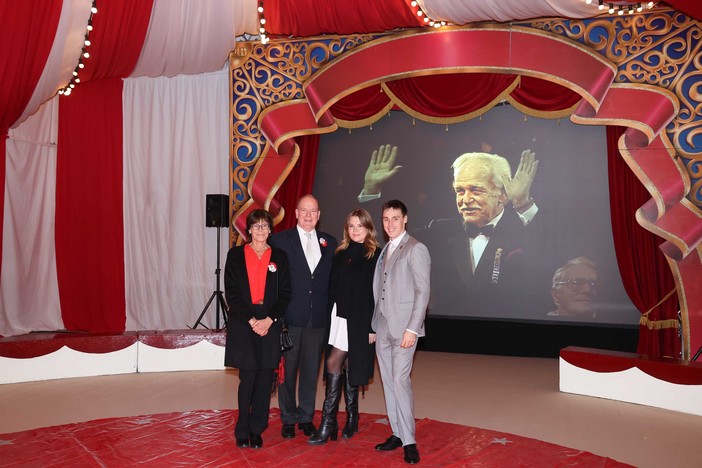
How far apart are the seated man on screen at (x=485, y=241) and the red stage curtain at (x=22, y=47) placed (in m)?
4.27

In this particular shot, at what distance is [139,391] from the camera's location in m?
5.05

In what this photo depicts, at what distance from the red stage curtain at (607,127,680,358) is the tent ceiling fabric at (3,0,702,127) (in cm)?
172

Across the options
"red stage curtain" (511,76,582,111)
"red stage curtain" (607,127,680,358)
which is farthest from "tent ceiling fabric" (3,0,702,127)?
"red stage curtain" (607,127,680,358)

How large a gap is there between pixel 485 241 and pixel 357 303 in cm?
385

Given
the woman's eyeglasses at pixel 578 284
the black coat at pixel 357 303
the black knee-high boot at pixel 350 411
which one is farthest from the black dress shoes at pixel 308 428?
→ the woman's eyeglasses at pixel 578 284

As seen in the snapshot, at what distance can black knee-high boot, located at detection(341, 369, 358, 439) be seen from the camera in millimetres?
3842

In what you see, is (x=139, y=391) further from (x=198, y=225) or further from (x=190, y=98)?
(x=190, y=98)

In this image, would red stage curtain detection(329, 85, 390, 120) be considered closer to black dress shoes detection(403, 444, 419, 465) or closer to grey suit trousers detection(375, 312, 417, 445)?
grey suit trousers detection(375, 312, 417, 445)

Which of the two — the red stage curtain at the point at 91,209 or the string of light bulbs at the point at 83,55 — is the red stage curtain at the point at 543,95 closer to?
the string of light bulbs at the point at 83,55

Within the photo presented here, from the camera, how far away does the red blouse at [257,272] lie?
3678 mm

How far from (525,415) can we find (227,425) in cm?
202

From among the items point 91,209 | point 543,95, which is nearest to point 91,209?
point 91,209

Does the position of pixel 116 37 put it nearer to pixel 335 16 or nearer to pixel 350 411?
pixel 335 16

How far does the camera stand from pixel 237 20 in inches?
228
